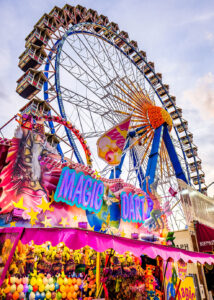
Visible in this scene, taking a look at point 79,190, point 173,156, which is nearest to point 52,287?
point 79,190

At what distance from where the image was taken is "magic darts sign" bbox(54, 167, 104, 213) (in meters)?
6.06

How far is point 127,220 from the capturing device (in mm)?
7867

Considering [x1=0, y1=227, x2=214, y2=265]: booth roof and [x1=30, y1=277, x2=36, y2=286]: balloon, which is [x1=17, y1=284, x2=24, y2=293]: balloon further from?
[x1=0, y1=227, x2=214, y2=265]: booth roof

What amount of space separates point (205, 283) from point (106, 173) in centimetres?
649

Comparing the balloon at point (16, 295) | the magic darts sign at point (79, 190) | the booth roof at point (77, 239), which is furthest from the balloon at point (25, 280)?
the magic darts sign at point (79, 190)

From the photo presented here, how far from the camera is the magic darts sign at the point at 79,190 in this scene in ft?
19.9

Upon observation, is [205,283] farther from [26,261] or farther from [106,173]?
[26,261]

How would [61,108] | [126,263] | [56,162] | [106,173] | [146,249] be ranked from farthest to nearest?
[106,173]
[61,108]
[126,263]
[56,162]
[146,249]

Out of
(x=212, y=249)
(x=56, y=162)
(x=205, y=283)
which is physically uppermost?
(x=56, y=162)

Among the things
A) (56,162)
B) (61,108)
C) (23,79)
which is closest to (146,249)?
(56,162)

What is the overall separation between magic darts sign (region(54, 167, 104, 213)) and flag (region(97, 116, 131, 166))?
6.92 feet

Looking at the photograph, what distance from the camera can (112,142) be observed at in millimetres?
9172

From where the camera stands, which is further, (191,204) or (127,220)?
(191,204)

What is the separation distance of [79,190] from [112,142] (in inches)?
126
